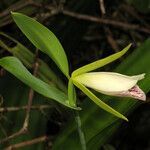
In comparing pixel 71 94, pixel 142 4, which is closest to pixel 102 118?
pixel 71 94

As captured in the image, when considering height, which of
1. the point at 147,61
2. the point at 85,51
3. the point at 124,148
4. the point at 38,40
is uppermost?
the point at 38,40

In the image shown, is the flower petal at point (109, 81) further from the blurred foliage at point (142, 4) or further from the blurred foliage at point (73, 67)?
the blurred foliage at point (142, 4)

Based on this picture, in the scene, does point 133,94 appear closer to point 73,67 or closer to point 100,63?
point 100,63

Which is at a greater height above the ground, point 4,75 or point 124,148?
point 4,75

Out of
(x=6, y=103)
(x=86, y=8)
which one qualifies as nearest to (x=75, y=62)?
(x=86, y=8)

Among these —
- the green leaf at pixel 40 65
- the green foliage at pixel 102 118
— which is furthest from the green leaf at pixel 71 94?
the green leaf at pixel 40 65

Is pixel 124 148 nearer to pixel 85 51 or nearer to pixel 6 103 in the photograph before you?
pixel 85 51

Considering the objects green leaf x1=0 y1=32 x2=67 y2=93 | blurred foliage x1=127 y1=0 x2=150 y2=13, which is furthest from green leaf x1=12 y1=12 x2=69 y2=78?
blurred foliage x1=127 y1=0 x2=150 y2=13

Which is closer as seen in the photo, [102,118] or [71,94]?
[71,94]
